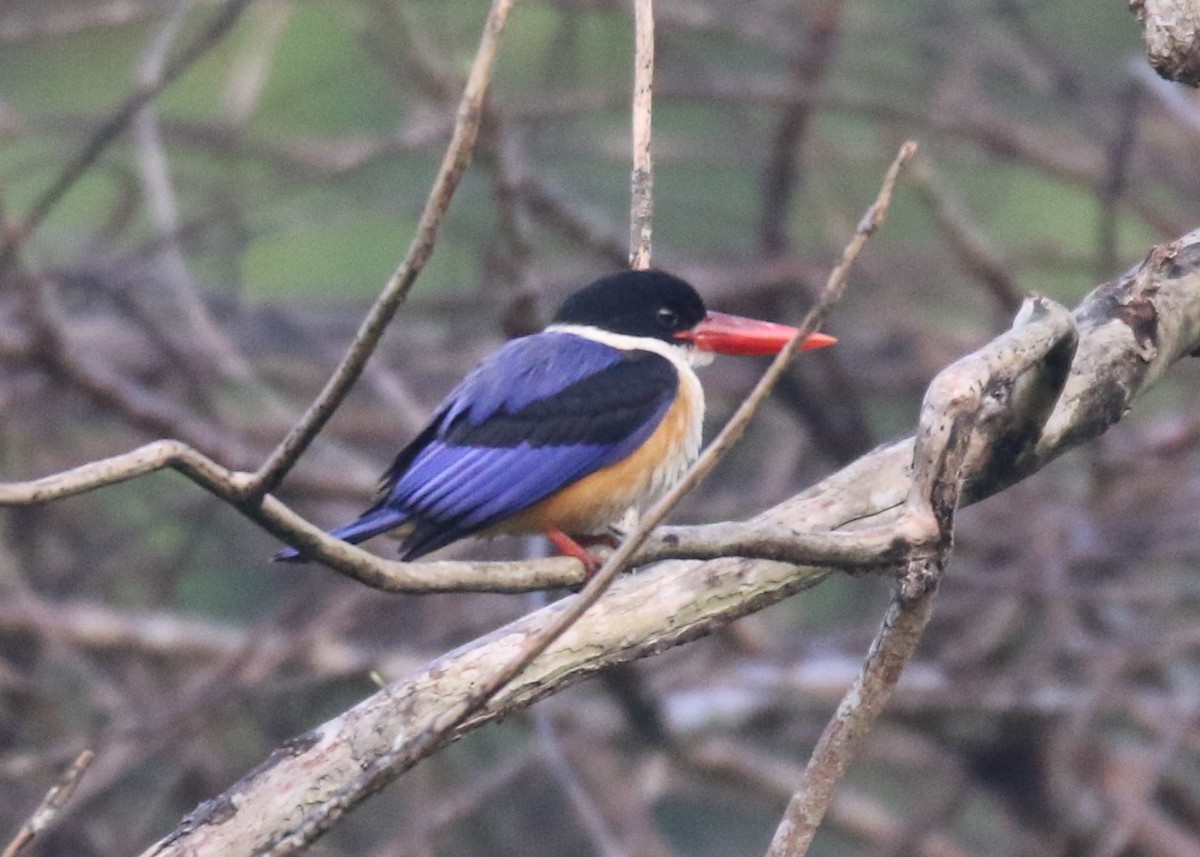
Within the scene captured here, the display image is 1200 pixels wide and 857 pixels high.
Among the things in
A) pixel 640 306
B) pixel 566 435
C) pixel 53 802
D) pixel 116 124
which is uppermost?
pixel 116 124

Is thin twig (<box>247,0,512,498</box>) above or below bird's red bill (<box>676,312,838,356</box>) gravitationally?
below

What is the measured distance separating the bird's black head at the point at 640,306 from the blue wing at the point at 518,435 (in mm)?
98

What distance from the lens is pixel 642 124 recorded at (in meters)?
2.27

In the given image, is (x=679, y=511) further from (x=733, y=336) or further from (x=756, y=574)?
(x=756, y=574)

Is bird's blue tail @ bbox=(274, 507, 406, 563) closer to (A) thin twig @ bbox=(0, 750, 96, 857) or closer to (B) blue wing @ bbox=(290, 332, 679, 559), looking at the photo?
(B) blue wing @ bbox=(290, 332, 679, 559)

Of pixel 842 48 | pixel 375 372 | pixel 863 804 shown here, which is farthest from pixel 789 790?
pixel 842 48

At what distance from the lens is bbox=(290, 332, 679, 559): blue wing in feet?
8.61

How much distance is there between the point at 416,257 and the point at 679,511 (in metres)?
3.31

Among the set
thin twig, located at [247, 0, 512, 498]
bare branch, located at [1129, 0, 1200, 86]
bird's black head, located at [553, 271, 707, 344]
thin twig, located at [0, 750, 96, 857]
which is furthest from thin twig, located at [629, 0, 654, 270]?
thin twig, located at [0, 750, 96, 857]

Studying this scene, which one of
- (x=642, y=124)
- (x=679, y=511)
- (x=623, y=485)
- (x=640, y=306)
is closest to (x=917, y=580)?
(x=642, y=124)

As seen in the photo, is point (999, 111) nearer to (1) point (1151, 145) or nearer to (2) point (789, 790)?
(1) point (1151, 145)

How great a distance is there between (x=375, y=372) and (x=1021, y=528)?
1864 millimetres

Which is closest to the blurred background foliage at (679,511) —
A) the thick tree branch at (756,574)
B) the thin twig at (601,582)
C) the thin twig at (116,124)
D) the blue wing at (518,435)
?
the thin twig at (116,124)

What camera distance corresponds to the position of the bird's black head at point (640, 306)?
301 cm
